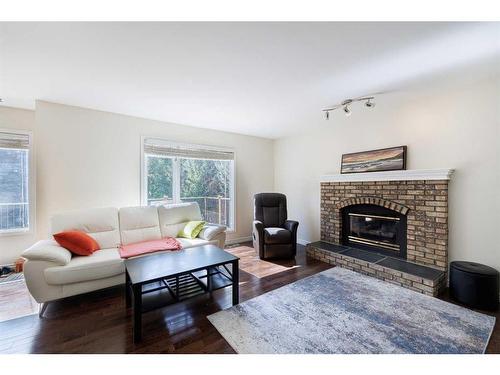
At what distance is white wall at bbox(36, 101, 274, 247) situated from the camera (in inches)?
111

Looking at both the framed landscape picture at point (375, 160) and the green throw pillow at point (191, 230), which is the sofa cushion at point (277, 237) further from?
the framed landscape picture at point (375, 160)

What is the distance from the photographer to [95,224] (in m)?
2.75

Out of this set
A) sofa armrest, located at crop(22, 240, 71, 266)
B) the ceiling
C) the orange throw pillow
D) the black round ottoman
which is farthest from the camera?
the orange throw pillow

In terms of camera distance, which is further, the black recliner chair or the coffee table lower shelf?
the black recliner chair

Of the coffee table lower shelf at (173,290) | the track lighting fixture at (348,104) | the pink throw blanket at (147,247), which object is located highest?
the track lighting fixture at (348,104)

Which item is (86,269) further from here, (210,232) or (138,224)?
(210,232)

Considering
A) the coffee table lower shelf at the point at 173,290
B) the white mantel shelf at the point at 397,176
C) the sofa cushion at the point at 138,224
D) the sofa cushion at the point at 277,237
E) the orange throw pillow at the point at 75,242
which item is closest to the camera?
the coffee table lower shelf at the point at 173,290

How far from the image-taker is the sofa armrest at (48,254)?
6.45ft

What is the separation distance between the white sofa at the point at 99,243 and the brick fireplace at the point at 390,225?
1.98 meters

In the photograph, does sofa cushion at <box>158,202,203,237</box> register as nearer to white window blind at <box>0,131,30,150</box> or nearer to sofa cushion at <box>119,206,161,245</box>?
sofa cushion at <box>119,206,161,245</box>

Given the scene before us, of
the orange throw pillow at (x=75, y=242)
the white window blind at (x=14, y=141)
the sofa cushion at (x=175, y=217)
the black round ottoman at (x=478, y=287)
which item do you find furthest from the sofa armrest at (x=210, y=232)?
the white window blind at (x=14, y=141)

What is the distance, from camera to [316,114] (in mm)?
3338

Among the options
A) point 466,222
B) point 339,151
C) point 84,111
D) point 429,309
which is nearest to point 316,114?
point 339,151

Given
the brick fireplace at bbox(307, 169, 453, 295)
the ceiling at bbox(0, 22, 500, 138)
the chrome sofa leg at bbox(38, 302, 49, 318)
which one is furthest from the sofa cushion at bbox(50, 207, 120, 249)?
the brick fireplace at bbox(307, 169, 453, 295)
